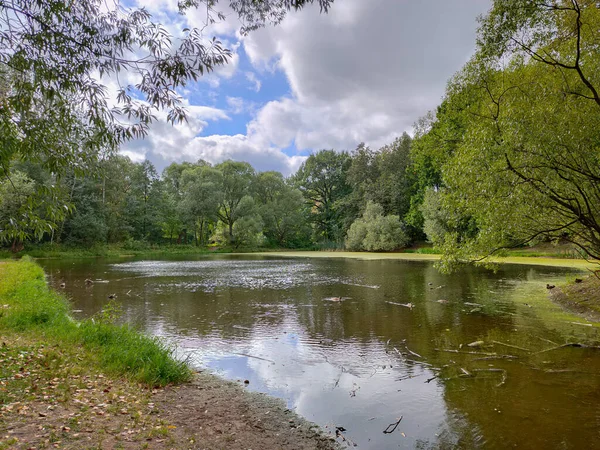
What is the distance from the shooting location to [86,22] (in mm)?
5121

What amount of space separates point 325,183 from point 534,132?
7001 cm

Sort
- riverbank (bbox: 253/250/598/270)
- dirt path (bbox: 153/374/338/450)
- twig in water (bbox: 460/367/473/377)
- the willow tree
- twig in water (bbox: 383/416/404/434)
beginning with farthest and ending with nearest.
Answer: riverbank (bbox: 253/250/598/270) → the willow tree → twig in water (bbox: 460/367/473/377) → twig in water (bbox: 383/416/404/434) → dirt path (bbox: 153/374/338/450)

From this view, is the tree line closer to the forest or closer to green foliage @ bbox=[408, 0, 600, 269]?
the forest

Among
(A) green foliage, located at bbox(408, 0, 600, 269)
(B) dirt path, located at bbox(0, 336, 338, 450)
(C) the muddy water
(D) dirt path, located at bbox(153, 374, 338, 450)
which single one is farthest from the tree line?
(D) dirt path, located at bbox(153, 374, 338, 450)

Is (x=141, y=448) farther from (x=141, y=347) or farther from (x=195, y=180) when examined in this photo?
(x=195, y=180)

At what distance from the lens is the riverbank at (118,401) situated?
4168 mm

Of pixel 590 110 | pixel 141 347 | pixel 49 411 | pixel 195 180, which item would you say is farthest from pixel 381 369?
pixel 195 180

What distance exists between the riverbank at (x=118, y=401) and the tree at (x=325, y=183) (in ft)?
230

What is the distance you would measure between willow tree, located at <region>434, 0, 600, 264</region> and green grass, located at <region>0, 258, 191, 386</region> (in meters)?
9.78

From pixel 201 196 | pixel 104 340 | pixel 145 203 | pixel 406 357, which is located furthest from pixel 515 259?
pixel 145 203

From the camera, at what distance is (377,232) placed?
2163 inches

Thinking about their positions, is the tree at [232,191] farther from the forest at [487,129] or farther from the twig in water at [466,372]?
the twig in water at [466,372]

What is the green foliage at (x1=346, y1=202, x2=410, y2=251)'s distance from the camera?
5391cm

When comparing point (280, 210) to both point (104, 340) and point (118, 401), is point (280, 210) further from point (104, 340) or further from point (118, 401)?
point (118, 401)
